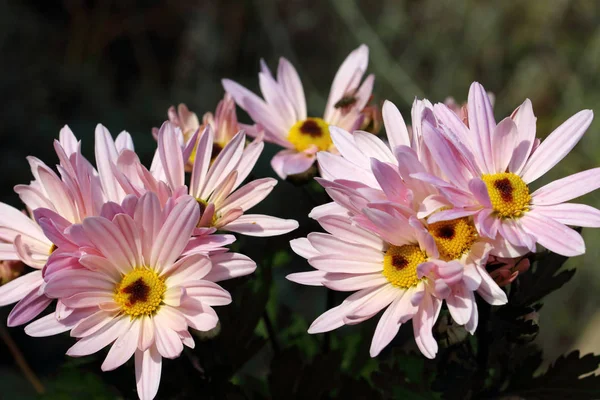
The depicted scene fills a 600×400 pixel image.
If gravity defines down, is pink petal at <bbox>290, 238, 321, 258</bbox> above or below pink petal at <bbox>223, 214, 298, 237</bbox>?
below

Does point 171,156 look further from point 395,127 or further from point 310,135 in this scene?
point 310,135

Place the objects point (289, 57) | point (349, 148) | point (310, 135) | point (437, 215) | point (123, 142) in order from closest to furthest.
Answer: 1. point (437, 215)
2. point (349, 148)
3. point (123, 142)
4. point (310, 135)
5. point (289, 57)

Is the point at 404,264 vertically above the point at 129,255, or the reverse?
the point at 129,255

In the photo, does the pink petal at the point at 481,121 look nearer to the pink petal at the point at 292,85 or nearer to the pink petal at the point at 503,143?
the pink petal at the point at 503,143

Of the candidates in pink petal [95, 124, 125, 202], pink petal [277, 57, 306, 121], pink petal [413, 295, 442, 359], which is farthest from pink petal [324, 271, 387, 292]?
pink petal [277, 57, 306, 121]

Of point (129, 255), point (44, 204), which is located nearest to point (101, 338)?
point (129, 255)

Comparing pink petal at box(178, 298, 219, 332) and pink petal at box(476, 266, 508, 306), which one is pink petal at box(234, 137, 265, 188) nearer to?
pink petal at box(178, 298, 219, 332)

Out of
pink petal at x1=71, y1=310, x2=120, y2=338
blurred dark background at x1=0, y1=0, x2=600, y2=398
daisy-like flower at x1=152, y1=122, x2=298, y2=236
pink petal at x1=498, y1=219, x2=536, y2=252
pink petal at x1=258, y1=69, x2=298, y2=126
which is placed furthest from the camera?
blurred dark background at x1=0, y1=0, x2=600, y2=398

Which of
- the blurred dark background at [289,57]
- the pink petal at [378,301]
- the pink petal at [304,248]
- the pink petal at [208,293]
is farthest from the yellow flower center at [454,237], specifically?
the blurred dark background at [289,57]
